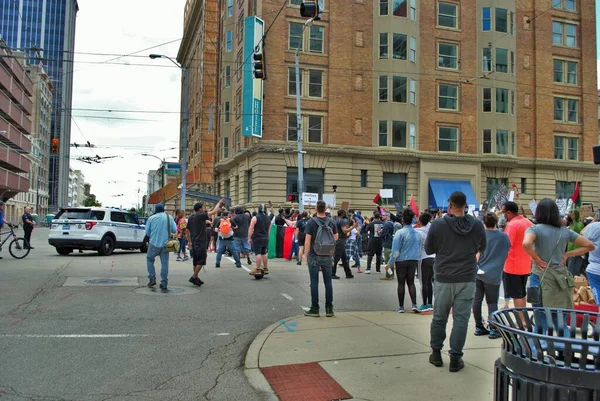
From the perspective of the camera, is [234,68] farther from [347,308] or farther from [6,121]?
[347,308]

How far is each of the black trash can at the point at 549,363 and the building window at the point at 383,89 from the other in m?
33.6

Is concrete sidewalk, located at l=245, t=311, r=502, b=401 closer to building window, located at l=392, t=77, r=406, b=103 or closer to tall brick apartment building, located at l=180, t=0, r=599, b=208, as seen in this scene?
tall brick apartment building, located at l=180, t=0, r=599, b=208

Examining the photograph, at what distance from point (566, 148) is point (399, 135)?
1431 cm

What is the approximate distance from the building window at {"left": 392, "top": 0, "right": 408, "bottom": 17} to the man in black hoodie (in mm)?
32821

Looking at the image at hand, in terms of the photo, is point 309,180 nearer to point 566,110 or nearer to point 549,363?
point 566,110

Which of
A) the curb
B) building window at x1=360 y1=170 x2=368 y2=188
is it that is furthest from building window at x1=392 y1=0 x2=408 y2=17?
the curb

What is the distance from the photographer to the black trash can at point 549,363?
7.37 feet

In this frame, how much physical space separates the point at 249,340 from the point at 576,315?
4.71 meters

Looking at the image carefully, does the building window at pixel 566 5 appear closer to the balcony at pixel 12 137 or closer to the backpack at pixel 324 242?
the backpack at pixel 324 242

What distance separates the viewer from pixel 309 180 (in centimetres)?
3391

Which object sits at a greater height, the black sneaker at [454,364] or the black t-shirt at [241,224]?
the black t-shirt at [241,224]

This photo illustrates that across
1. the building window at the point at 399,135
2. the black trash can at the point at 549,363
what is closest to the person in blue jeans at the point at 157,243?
the black trash can at the point at 549,363

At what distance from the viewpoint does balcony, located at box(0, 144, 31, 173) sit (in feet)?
155

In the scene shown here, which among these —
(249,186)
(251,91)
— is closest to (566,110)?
(251,91)
